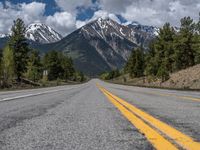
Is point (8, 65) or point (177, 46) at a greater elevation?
point (177, 46)

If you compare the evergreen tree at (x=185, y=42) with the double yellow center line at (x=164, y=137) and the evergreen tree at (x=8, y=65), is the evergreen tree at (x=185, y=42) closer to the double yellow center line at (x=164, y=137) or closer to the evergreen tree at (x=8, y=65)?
the evergreen tree at (x=8, y=65)

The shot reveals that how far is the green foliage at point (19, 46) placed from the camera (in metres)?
71.2

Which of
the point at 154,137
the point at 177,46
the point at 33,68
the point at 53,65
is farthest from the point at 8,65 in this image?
the point at 154,137

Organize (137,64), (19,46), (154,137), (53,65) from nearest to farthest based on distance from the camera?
(154,137) < (19,46) < (137,64) < (53,65)

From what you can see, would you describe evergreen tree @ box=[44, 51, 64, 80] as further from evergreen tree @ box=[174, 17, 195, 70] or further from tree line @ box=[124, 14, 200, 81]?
evergreen tree @ box=[174, 17, 195, 70]

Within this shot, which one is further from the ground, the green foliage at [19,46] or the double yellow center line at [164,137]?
the green foliage at [19,46]

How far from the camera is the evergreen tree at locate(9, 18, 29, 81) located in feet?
234

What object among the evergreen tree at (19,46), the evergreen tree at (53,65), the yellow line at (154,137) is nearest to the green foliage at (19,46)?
the evergreen tree at (19,46)

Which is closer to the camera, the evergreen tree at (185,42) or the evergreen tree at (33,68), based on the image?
the evergreen tree at (185,42)

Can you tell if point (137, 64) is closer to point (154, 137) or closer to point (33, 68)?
point (33, 68)

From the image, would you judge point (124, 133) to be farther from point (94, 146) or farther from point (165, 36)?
point (165, 36)

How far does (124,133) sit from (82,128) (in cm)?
78

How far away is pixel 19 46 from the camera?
7262 centimetres

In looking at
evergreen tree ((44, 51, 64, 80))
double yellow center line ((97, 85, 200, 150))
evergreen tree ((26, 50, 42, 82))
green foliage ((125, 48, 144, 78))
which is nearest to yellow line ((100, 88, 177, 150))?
double yellow center line ((97, 85, 200, 150))
